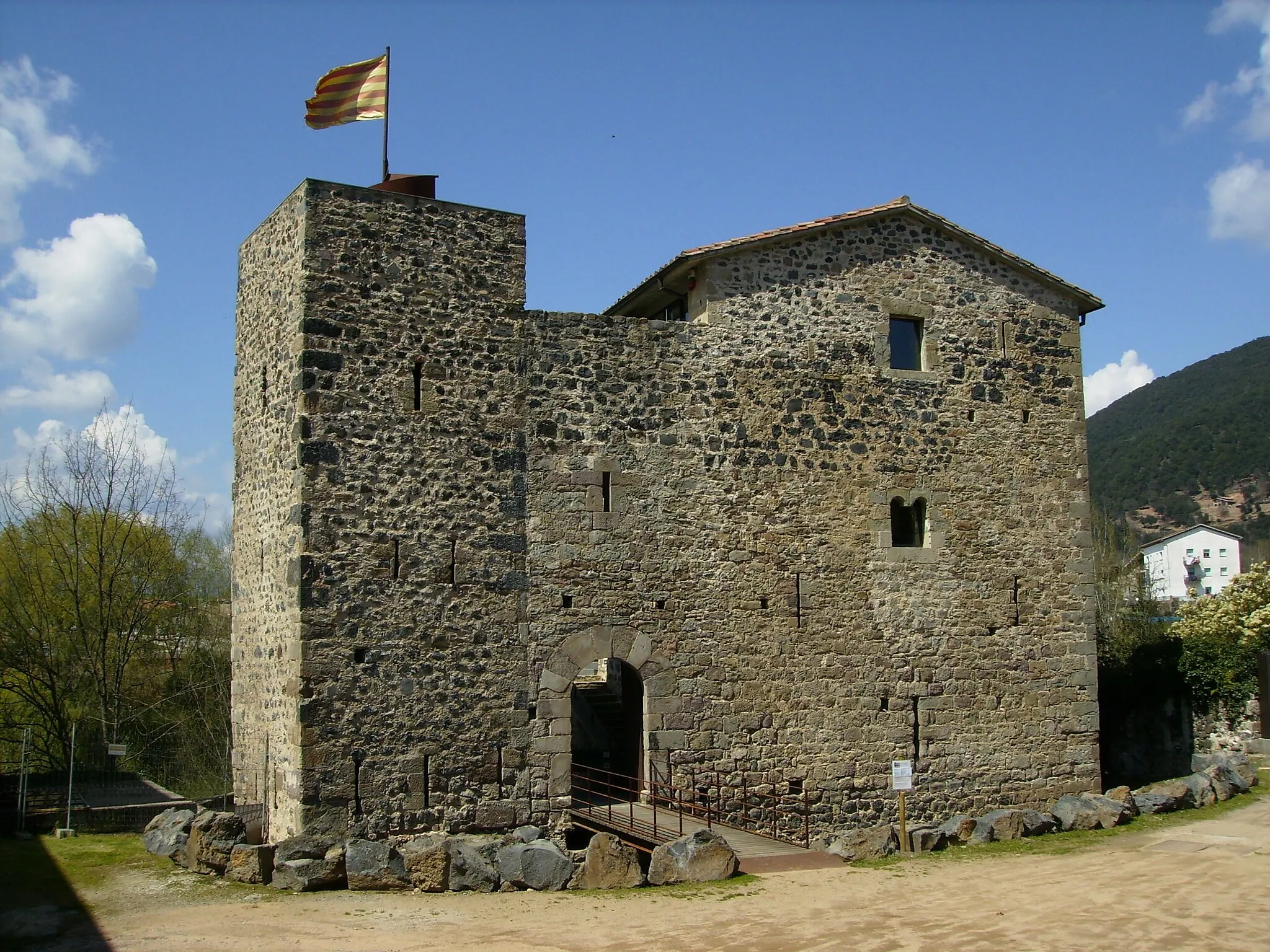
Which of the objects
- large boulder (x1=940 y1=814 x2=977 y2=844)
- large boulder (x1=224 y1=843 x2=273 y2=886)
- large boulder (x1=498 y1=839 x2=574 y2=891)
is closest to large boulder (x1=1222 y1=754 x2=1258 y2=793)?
large boulder (x1=940 y1=814 x2=977 y2=844)

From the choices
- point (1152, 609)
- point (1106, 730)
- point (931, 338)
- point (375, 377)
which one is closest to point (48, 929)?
point (375, 377)

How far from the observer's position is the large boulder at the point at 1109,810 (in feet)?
49.4

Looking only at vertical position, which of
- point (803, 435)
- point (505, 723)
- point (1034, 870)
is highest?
A: point (803, 435)

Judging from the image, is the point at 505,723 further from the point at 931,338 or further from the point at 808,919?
the point at 931,338

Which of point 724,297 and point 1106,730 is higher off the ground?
point 724,297

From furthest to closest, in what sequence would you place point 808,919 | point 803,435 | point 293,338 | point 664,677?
point 803,435 < point 664,677 < point 293,338 < point 808,919

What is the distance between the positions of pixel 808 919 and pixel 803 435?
704 centimetres

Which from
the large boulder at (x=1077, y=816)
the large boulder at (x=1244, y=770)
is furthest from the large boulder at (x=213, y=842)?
the large boulder at (x=1244, y=770)

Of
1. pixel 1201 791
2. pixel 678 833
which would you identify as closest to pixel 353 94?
pixel 678 833

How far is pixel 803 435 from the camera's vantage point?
15.6 meters

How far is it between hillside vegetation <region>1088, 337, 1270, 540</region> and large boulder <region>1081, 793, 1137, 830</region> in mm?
52570

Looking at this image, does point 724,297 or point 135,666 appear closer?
point 724,297

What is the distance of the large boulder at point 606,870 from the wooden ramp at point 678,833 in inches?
33.2

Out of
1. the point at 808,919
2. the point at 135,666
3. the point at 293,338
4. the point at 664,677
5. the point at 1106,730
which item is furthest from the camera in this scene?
the point at 135,666
